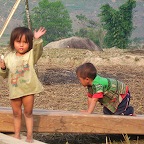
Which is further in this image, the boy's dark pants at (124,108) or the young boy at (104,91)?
the boy's dark pants at (124,108)

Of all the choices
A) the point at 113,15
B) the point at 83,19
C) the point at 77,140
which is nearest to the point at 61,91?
the point at 77,140

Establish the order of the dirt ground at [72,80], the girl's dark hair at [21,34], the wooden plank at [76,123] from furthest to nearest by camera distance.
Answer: the dirt ground at [72,80]
the wooden plank at [76,123]
the girl's dark hair at [21,34]

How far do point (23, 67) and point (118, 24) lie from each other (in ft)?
114

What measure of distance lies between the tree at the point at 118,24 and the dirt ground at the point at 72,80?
2201 centimetres

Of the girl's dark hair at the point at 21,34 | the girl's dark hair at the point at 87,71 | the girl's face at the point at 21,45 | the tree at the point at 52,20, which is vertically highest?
the tree at the point at 52,20

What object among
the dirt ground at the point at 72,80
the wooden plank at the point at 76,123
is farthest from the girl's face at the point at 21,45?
the dirt ground at the point at 72,80

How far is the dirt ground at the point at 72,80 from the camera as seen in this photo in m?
6.02

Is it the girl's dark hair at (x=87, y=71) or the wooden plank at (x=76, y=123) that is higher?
the girl's dark hair at (x=87, y=71)

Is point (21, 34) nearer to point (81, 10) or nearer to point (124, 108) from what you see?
point (124, 108)

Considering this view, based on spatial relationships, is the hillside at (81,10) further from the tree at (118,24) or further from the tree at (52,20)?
the tree at (118,24)

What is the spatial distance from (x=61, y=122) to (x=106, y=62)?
9413 millimetres

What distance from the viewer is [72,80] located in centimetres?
1059

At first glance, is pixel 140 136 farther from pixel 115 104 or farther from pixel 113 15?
pixel 113 15

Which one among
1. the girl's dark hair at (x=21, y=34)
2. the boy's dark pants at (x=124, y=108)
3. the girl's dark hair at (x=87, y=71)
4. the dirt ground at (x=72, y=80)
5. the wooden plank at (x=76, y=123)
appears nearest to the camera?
the girl's dark hair at (x=21, y=34)
